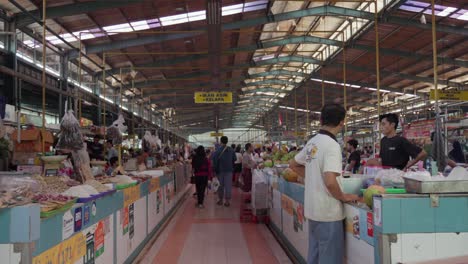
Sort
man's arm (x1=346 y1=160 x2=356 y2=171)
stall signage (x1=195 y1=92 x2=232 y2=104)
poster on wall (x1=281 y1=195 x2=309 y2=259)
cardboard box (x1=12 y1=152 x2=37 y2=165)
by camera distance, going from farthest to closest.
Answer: stall signage (x1=195 y1=92 x2=232 y2=104) → man's arm (x1=346 y1=160 x2=356 y2=171) → cardboard box (x1=12 y1=152 x2=37 y2=165) → poster on wall (x1=281 y1=195 x2=309 y2=259)

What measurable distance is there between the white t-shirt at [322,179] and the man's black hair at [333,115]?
0.40 ft

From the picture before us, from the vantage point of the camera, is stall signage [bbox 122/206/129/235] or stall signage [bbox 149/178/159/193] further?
stall signage [bbox 149/178/159/193]

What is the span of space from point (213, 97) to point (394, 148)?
10690 millimetres

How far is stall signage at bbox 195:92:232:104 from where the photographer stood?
1469 centimetres

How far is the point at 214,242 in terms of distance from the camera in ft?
21.2

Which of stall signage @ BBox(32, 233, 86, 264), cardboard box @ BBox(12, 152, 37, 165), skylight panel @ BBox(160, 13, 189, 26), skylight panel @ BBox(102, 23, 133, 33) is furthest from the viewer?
skylight panel @ BBox(102, 23, 133, 33)

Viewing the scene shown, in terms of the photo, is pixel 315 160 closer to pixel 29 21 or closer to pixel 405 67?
pixel 29 21

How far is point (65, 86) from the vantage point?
12344mm

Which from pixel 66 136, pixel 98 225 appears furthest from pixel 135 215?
pixel 98 225

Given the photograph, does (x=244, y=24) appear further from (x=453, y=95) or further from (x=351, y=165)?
(x=453, y=95)

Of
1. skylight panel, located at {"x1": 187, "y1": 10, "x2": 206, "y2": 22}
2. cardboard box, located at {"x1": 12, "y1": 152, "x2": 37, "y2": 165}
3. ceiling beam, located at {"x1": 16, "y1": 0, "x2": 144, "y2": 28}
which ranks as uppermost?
skylight panel, located at {"x1": 187, "y1": 10, "x2": 206, "y2": 22}

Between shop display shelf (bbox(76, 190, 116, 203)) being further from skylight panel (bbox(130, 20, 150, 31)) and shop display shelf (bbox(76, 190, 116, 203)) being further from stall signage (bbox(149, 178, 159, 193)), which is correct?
skylight panel (bbox(130, 20, 150, 31))

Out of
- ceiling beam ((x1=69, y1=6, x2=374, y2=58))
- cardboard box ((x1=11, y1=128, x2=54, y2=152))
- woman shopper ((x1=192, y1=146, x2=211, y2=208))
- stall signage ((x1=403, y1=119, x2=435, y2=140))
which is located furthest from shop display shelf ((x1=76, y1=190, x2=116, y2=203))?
ceiling beam ((x1=69, y1=6, x2=374, y2=58))

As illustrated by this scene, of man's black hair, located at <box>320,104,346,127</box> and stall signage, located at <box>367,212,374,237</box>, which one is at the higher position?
man's black hair, located at <box>320,104,346,127</box>
